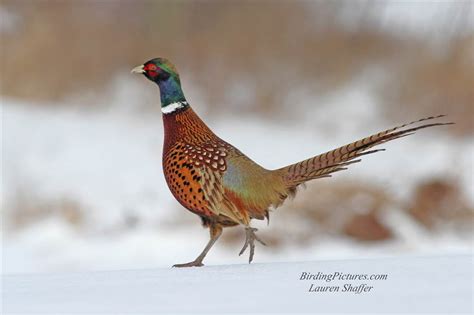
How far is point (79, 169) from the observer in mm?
11070

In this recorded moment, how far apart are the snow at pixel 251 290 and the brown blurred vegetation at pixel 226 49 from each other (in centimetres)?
896

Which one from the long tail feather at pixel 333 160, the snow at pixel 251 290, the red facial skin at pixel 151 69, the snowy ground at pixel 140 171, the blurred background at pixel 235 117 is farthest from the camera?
the blurred background at pixel 235 117

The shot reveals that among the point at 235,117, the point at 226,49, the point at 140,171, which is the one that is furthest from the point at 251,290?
the point at 226,49

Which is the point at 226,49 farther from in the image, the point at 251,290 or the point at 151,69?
the point at 251,290

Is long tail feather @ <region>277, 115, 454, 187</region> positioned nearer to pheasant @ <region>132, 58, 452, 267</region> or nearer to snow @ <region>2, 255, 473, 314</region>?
pheasant @ <region>132, 58, 452, 267</region>

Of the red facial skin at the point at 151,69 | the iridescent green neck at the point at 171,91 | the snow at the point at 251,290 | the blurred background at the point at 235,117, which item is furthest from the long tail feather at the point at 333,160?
the blurred background at the point at 235,117

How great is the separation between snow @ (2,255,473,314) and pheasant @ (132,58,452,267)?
272 mm

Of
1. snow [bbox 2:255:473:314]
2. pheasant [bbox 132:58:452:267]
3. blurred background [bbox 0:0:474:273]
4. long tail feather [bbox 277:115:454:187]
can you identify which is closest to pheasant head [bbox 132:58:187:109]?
pheasant [bbox 132:58:452:267]

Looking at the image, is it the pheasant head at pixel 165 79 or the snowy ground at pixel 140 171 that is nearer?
the pheasant head at pixel 165 79

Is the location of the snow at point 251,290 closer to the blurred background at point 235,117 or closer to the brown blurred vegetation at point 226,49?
the blurred background at point 235,117

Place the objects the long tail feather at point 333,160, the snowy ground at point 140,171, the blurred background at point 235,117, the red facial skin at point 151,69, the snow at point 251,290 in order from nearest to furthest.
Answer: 1. the snow at point 251,290
2. the long tail feather at point 333,160
3. the red facial skin at point 151,69
4. the snowy ground at point 140,171
5. the blurred background at point 235,117

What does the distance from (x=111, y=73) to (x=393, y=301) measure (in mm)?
10278

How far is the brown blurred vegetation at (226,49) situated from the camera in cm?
1275

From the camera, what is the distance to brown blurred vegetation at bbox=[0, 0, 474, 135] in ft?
41.8
